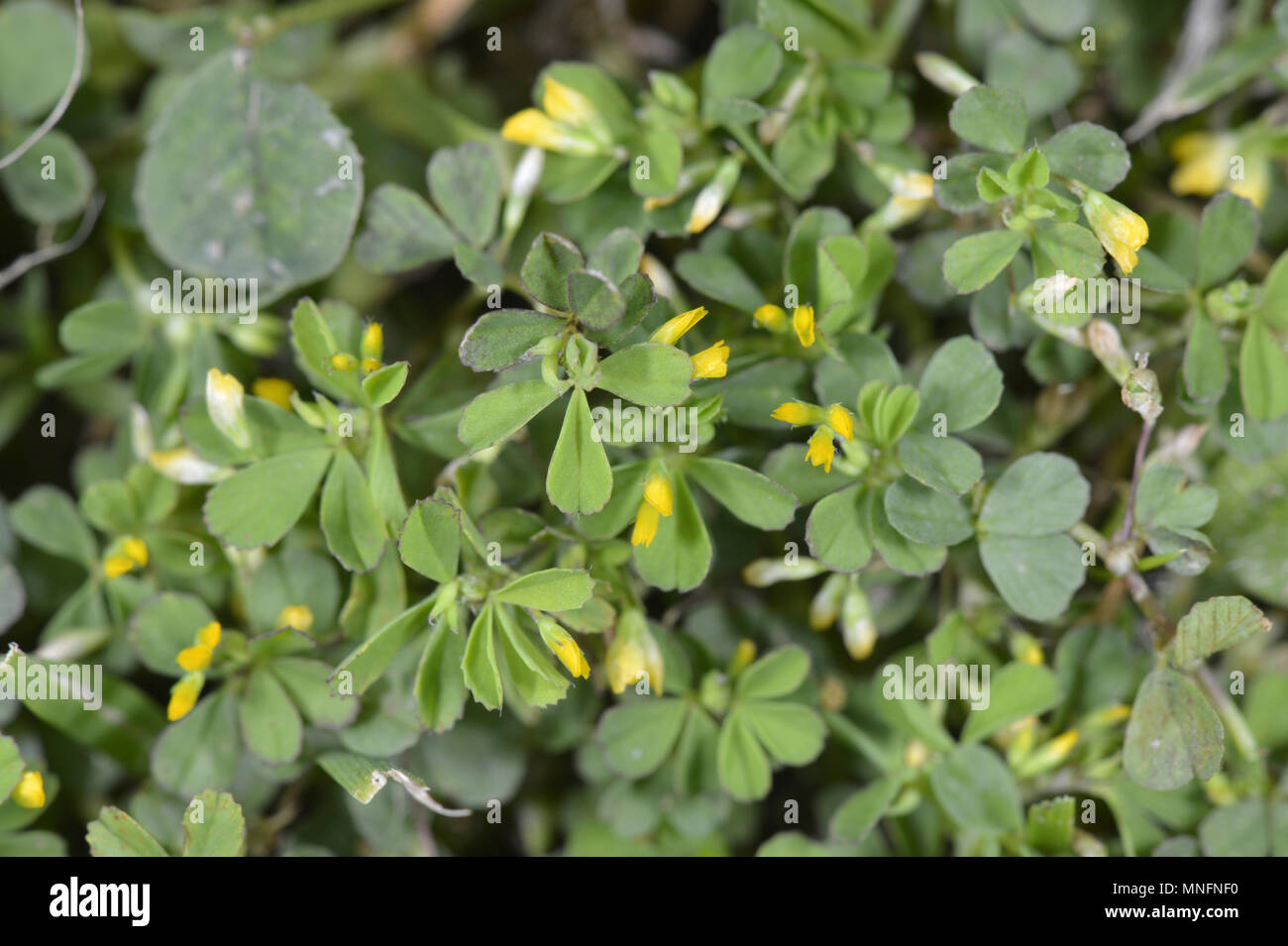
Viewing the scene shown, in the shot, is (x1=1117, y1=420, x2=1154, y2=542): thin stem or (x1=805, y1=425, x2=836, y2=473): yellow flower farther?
(x1=1117, y1=420, x2=1154, y2=542): thin stem

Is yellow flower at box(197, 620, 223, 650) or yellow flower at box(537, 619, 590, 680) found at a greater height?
yellow flower at box(197, 620, 223, 650)

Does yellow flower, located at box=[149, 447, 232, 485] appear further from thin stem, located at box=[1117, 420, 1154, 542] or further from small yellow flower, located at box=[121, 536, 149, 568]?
thin stem, located at box=[1117, 420, 1154, 542]

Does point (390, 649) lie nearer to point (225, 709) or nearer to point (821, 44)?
point (225, 709)

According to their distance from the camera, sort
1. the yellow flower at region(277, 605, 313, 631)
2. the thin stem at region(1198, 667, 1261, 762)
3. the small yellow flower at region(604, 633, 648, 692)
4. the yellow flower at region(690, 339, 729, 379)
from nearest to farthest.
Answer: the yellow flower at region(690, 339, 729, 379) < the small yellow flower at region(604, 633, 648, 692) < the yellow flower at region(277, 605, 313, 631) < the thin stem at region(1198, 667, 1261, 762)

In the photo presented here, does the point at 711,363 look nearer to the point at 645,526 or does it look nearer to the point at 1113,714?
the point at 645,526

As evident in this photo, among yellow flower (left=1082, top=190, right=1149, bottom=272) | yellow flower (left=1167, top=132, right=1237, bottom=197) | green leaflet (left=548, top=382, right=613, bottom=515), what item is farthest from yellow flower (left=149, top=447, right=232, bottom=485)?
yellow flower (left=1167, top=132, right=1237, bottom=197)

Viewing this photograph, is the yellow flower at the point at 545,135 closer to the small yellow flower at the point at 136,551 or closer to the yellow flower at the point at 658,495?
the yellow flower at the point at 658,495

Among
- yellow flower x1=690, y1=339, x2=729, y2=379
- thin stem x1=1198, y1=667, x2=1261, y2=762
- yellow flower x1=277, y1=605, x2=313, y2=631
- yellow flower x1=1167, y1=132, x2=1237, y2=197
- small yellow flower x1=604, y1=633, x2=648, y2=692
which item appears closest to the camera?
yellow flower x1=690, y1=339, x2=729, y2=379

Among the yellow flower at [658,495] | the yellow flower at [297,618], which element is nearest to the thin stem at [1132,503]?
the yellow flower at [658,495]

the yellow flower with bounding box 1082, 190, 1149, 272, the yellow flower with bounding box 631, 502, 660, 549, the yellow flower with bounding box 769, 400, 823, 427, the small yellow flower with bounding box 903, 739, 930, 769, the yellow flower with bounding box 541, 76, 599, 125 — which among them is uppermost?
the yellow flower with bounding box 541, 76, 599, 125
